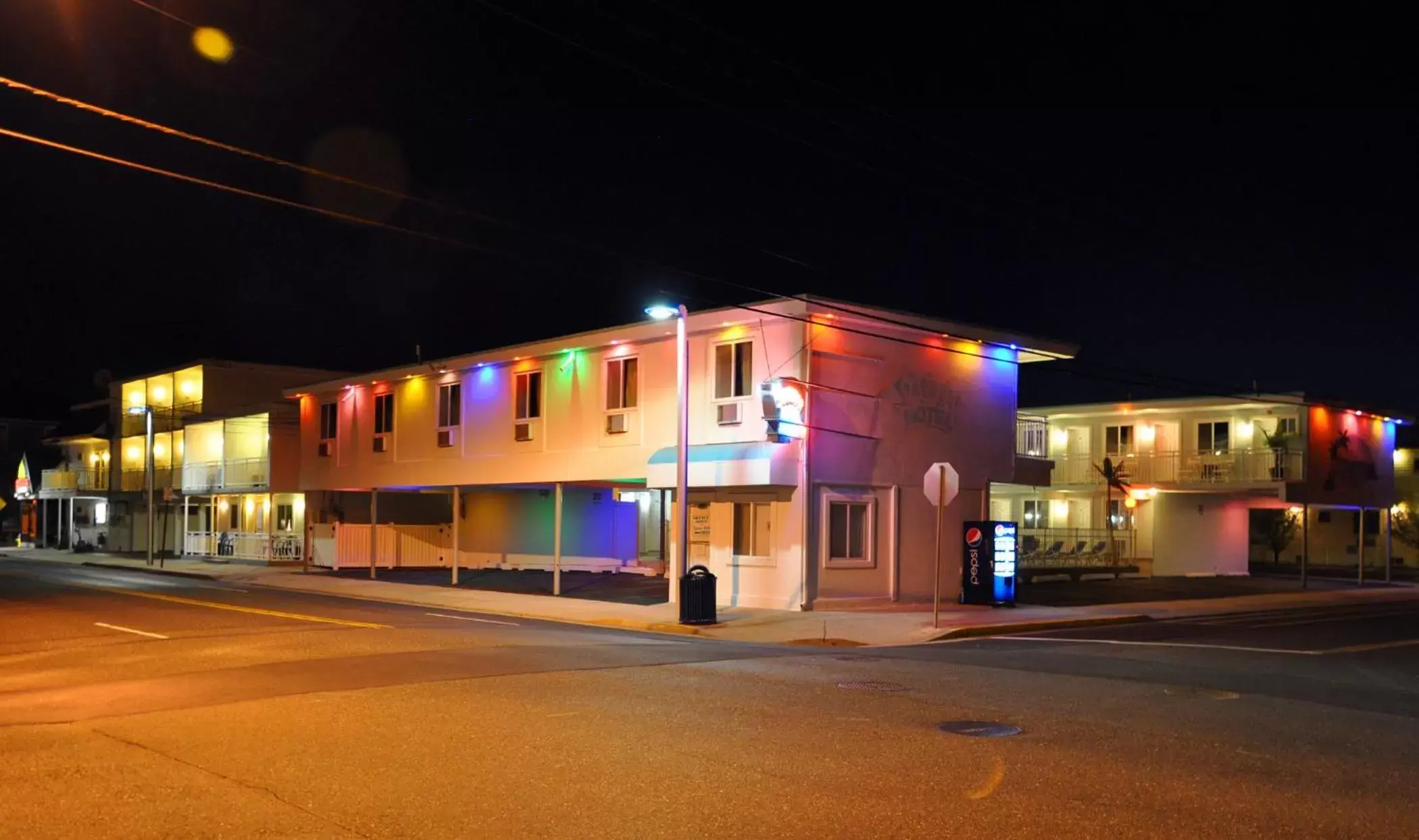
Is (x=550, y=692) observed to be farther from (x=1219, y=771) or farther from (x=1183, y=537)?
(x=1183, y=537)

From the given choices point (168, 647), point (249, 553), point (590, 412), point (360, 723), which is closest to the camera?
point (360, 723)

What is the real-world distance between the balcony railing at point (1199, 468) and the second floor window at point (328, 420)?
23805mm

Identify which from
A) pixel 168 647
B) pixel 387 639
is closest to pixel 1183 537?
pixel 387 639

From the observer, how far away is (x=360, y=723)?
9.84m

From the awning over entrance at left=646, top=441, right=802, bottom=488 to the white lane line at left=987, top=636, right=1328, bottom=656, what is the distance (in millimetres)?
5405

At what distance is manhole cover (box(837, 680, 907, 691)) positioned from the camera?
1220cm

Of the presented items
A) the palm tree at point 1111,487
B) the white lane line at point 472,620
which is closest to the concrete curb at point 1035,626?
the white lane line at point 472,620

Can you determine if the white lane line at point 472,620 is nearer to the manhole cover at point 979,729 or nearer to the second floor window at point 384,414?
the manhole cover at point 979,729

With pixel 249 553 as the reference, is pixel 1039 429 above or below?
above

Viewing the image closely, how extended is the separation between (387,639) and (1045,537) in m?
29.7

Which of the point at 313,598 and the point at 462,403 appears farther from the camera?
the point at 462,403

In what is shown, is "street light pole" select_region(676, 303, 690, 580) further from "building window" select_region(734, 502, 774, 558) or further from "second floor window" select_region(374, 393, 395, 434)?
"second floor window" select_region(374, 393, 395, 434)

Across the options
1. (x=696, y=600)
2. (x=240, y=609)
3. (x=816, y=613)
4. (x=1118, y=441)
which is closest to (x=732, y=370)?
(x=816, y=613)

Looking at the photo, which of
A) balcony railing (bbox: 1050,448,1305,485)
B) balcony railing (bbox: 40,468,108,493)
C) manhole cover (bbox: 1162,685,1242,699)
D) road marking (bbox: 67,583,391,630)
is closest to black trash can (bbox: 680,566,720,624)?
road marking (bbox: 67,583,391,630)
